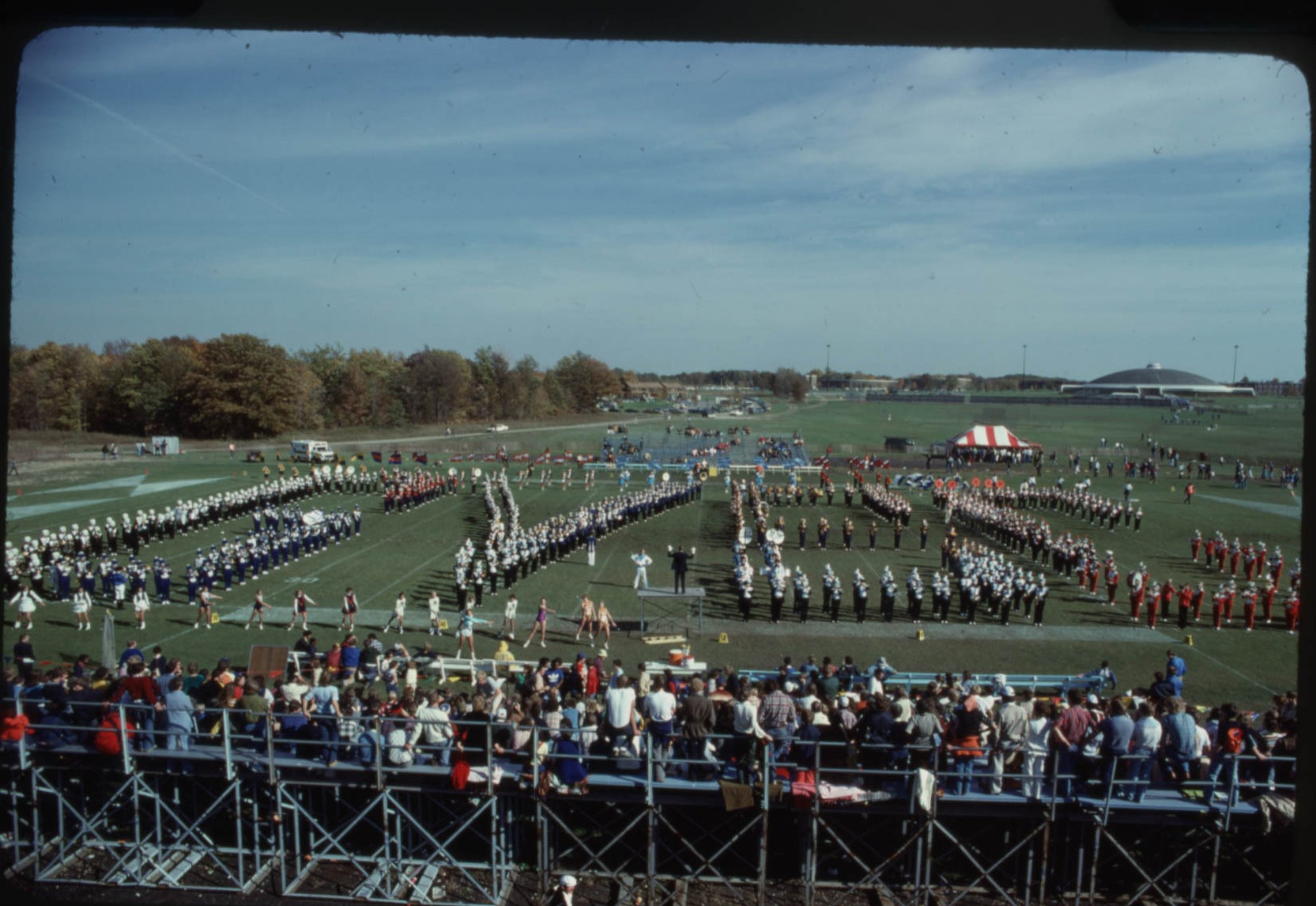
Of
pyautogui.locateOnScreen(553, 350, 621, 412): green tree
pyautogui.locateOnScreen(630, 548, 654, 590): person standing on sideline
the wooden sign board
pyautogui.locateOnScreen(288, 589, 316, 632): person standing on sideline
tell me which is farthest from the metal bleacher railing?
pyautogui.locateOnScreen(553, 350, 621, 412): green tree

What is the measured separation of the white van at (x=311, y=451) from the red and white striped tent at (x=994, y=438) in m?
20.5

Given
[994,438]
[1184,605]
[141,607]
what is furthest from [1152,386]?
[141,607]

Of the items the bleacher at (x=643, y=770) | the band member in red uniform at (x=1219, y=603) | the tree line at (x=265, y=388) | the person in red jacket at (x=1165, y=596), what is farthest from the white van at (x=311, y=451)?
the band member in red uniform at (x=1219, y=603)

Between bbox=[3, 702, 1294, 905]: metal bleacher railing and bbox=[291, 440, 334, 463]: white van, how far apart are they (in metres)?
17.7

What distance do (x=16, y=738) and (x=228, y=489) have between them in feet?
63.6

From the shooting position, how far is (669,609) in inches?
539

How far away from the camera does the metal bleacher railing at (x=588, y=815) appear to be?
17.1 ft

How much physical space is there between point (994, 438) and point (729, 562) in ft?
52.0

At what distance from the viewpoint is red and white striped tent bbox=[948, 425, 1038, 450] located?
29312 millimetres

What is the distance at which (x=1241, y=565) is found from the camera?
56.4 feet

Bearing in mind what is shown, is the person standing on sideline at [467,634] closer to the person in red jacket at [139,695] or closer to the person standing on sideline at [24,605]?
the person in red jacket at [139,695]

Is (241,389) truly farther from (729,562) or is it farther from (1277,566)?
(1277,566)

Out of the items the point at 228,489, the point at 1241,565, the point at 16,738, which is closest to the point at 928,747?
the point at 16,738

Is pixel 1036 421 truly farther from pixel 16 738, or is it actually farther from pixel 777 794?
pixel 16 738
